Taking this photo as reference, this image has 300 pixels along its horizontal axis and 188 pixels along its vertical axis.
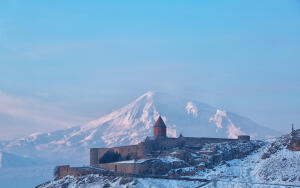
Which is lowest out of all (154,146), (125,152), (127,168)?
(127,168)

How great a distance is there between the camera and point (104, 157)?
360 feet

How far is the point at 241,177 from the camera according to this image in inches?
3339

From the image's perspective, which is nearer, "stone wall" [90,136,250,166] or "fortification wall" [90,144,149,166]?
"stone wall" [90,136,250,166]

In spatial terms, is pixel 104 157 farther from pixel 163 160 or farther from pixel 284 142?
pixel 284 142

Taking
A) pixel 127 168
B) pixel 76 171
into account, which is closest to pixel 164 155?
pixel 127 168

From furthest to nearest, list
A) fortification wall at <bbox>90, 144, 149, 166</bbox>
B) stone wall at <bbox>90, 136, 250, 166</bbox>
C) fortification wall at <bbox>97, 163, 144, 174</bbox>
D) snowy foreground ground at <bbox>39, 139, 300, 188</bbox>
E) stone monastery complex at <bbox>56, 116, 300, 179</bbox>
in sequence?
fortification wall at <bbox>90, 144, 149, 166</bbox>, stone wall at <bbox>90, 136, 250, 166</bbox>, stone monastery complex at <bbox>56, 116, 300, 179</bbox>, fortification wall at <bbox>97, 163, 144, 174</bbox>, snowy foreground ground at <bbox>39, 139, 300, 188</bbox>

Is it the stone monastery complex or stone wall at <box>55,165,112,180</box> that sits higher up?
the stone monastery complex

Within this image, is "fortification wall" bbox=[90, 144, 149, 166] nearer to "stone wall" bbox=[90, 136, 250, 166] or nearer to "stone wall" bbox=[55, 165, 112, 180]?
"stone wall" bbox=[90, 136, 250, 166]

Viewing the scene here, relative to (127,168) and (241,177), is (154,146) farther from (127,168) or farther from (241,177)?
(241,177)

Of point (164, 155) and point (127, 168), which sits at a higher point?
point (164, 155)

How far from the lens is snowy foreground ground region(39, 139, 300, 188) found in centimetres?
8044

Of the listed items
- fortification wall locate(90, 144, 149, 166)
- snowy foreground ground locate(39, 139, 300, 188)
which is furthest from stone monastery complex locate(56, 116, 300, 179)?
snowy foreground ground locate(39, 139, 300, 188)

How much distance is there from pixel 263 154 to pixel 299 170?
1097cm

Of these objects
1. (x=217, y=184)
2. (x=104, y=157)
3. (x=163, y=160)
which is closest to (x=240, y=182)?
(x=217, y=184)
